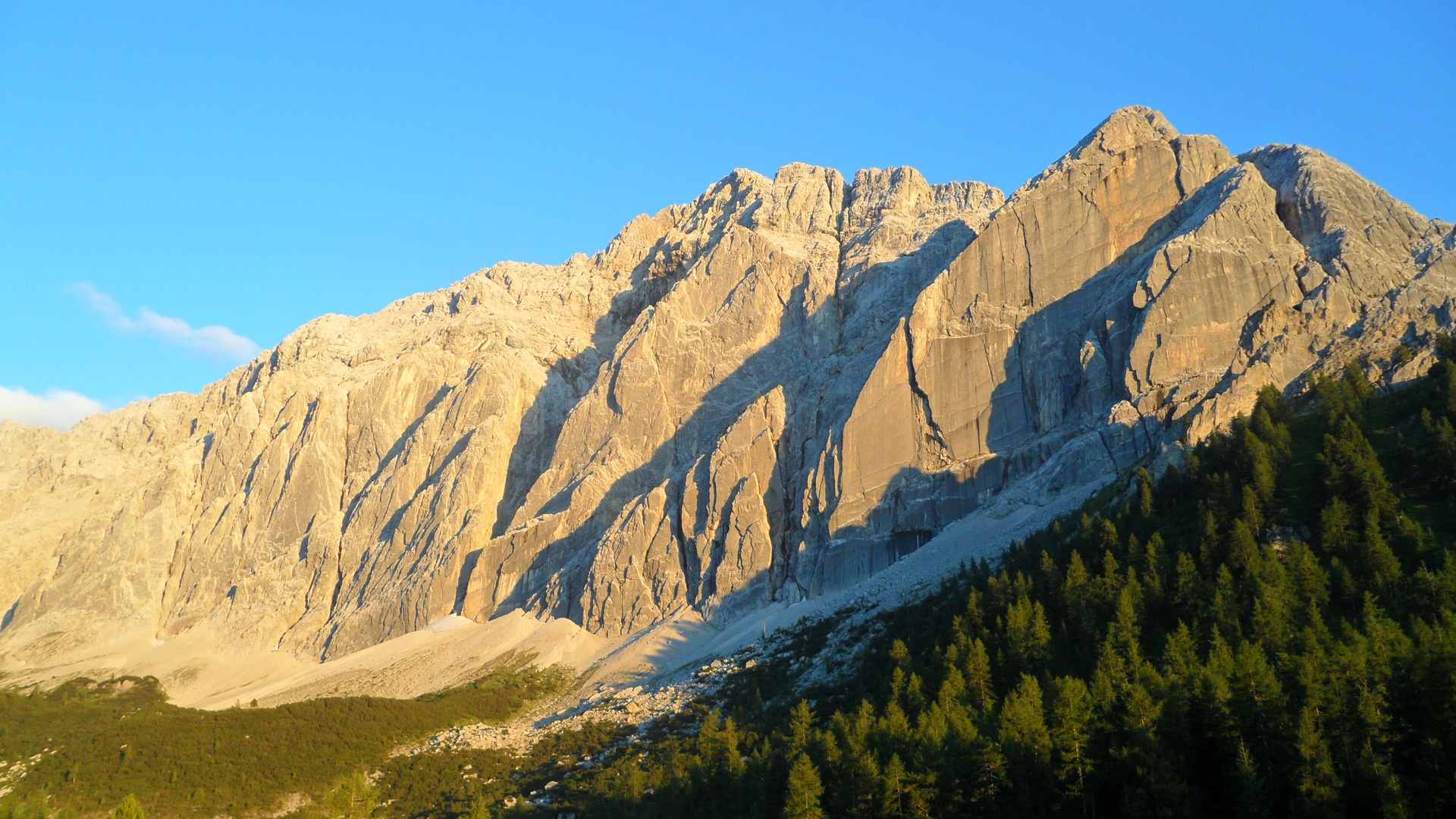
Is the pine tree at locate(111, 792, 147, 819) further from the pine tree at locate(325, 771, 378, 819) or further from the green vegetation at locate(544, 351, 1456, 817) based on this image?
the green vegetation at locate(544, 351, 1456, 817)

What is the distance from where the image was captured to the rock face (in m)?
115

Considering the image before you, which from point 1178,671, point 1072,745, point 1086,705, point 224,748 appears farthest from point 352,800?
point 1178,671

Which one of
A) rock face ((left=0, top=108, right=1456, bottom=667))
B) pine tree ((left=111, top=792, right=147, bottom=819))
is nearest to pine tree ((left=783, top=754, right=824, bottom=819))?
pine tree ((left=111, top=792, right=147, bottom=819))

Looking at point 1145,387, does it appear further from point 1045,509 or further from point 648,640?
point 648,640

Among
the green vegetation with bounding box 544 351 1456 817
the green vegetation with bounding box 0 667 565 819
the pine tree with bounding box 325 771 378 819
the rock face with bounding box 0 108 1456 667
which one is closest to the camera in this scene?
the green vegetation with bounding box 544 351 1456 817

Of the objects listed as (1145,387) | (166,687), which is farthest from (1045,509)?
(166,687)

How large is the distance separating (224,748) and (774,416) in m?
78.0

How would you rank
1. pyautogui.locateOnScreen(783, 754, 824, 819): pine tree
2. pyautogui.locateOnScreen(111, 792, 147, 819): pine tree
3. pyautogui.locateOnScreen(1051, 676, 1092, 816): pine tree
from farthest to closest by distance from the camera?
pyautogui.locateOnScreen(783, 754, 824, 819): pine tree, pyautogui.locateOnScreen(111, 792, 147, 819): pine tree, pyautogui.locateOnScreen(1051, 676, 1092, 816): pine tree

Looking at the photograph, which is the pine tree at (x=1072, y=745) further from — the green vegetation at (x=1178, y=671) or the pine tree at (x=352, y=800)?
the pine tree at (x=352, y=800)

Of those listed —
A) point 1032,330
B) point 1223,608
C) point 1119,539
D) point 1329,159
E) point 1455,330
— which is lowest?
point 1223,608

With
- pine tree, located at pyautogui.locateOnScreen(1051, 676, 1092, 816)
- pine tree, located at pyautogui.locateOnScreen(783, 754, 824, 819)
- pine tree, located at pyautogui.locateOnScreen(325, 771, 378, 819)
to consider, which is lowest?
pine tree, located at pyautogui.locateOnScreen(325, 771, 378, 819)

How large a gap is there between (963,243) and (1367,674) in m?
118

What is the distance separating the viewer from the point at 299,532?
180250 millimetres

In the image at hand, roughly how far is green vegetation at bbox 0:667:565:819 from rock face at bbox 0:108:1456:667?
100 ft
